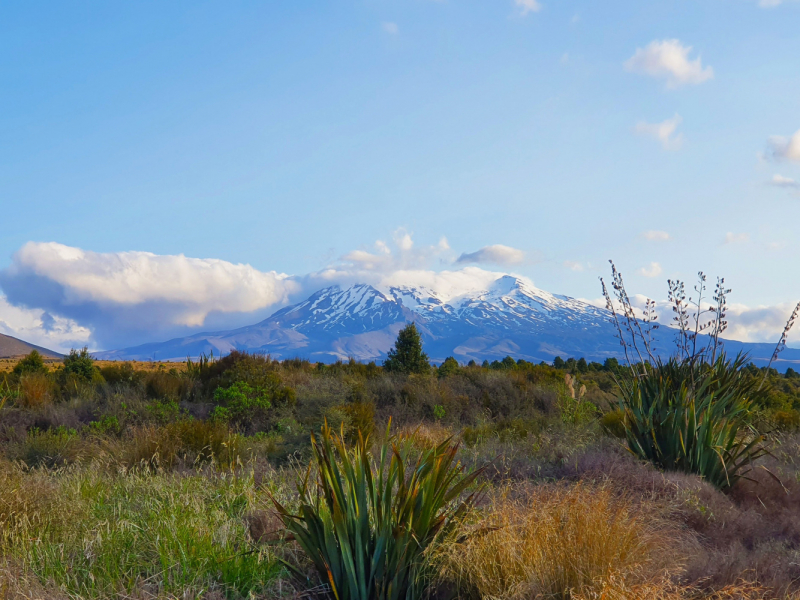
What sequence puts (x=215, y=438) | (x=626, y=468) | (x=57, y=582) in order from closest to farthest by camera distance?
(x=57, y=582)
(x=626, y=468)
(x=215, y=438)

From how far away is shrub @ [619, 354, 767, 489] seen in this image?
6.17 metres

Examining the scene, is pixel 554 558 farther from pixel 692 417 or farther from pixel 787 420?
pixel 787 420

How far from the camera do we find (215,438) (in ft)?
26.6

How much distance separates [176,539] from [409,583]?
5.03ft

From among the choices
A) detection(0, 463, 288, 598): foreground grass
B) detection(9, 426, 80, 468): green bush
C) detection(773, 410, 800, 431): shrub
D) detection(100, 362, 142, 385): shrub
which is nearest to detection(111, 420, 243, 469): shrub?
detection(9, 426, 80, 468): green bush

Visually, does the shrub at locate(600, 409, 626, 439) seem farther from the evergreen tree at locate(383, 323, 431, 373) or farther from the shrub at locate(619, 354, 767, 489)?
the evergreen tree at locate(383, 323, 431, 373)

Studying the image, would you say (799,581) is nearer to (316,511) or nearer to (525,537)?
(525,537)

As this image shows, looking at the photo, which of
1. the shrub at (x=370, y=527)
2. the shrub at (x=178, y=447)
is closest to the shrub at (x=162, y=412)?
the shrub at (x=178, y=447)

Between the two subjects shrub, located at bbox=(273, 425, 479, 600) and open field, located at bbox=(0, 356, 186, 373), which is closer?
shrub, located at bbox=(273, 425, 479, 600)

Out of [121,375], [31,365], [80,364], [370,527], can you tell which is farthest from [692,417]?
[31,365]

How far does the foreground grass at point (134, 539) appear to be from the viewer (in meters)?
3.28

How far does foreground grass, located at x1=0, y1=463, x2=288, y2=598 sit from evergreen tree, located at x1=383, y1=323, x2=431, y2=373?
13.0 metres

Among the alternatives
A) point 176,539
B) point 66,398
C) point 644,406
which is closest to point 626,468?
point 644,406

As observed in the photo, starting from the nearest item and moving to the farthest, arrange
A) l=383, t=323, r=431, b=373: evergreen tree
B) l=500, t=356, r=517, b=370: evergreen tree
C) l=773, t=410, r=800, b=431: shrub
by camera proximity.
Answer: l=773, t=410, r=800, b=431: shrub → l=383, t=323, r=431, b=373: evergreen tree → l=500, t=356, r=517, b=370: evergreen tree
